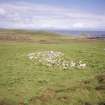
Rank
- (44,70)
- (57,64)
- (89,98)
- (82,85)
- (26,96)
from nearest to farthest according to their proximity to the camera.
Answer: (89,98) → (26,96) → (82,85) → (44,70) → (57,64)

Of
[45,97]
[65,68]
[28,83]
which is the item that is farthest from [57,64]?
[45,97]

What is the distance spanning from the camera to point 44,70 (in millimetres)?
30406

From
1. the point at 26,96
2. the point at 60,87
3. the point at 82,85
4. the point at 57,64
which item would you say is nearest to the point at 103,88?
the point at 82,85

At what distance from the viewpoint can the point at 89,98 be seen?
1773cm

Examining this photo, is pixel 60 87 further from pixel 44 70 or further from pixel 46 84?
pixel 44 70

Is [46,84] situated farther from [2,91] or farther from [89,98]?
[89,98]

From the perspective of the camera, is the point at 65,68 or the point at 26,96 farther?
the point at 65,68

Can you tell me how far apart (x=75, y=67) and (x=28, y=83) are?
1045 cm

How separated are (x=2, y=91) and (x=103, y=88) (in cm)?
960

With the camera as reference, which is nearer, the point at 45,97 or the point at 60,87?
the point at 45,97

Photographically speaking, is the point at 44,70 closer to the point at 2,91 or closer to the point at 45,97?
the point at 2,91

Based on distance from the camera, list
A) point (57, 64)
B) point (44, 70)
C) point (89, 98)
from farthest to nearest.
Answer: point (57, 64) → point (44, 70) → point (89, 98)

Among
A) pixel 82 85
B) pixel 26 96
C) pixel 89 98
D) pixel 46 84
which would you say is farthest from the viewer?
pixel 46 84

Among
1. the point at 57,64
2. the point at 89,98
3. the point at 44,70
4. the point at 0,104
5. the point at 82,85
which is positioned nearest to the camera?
the point at 0,104
